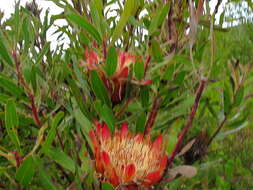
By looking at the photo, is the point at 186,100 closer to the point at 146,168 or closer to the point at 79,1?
the point at 146,168

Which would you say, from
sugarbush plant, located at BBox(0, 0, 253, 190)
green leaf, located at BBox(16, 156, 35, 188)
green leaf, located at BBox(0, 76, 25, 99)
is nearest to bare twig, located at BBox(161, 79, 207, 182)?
sugarbush plant, located at BBox(0, 0, 253, 190)

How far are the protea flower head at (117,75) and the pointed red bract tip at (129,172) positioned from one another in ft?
0.61

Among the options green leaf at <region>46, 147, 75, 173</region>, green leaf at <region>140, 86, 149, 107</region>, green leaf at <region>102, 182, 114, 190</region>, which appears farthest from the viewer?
green leaf at <region>140, 86, 149, 107</region>

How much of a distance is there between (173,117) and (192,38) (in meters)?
0.17

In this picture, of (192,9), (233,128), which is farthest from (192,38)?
(233,128)

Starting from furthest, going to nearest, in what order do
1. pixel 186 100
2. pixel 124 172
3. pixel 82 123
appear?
pixel 186 100, pixel 82 123, pixel 124 172

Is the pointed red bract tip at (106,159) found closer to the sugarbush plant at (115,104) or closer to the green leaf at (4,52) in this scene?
the sugarbush plant at (115,104)

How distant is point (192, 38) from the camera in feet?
2.48

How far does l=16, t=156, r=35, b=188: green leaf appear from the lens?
2.24 ft

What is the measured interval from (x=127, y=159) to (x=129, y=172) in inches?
1.4

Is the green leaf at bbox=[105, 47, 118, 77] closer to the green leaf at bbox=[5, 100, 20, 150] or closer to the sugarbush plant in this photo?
the sugarbush plant

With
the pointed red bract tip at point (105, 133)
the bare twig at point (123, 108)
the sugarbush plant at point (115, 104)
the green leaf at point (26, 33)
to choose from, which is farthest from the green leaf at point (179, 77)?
the green leaf at point (26, 33)

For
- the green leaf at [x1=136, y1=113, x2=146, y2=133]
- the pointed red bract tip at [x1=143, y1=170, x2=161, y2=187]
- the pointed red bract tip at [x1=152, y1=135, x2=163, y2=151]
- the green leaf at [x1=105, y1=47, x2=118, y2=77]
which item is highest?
the green leaf at [x1=105, y1=47, x2=118, y2=77]

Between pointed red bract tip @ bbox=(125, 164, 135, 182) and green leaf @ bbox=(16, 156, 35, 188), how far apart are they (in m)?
0.16
